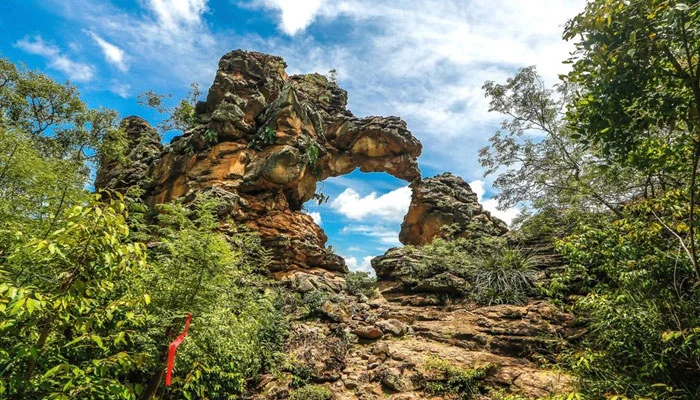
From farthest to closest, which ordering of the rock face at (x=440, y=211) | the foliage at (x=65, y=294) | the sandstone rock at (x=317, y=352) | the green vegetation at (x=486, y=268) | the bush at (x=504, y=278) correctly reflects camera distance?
the rock face at (x=440, y=211) → the green vegetation at (x=486, y=268) → the bush at (x=504, y=278) → the sandstone rock at (x=317, y=352) → the foliage at (x=65, y=294)

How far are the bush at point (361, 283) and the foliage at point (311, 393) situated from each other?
6212mm

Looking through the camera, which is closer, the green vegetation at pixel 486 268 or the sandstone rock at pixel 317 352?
the sandstone rock at pixel 317 352

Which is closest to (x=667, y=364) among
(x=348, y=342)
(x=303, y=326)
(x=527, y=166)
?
(x=348, y=342)

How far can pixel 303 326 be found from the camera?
931 centimetres

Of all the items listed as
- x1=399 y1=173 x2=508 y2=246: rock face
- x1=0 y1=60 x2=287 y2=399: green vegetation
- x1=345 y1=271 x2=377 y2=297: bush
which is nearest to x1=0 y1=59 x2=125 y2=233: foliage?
x1=0 y1=60 x2=287 y2=399: green vegetation

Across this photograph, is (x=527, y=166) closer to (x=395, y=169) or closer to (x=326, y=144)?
(x=395, y=169)

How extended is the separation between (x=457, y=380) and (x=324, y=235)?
1205 cm

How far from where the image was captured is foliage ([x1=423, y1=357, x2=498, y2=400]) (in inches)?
248

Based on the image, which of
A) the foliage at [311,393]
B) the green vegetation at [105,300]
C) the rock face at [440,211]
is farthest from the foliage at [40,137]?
the rock face at [440,211]

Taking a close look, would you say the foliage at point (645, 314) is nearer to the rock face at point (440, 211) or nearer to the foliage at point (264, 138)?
the rock face at point (440, 211)

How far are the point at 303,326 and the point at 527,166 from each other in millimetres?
10741

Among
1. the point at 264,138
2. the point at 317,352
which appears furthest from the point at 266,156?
the point at 317,352

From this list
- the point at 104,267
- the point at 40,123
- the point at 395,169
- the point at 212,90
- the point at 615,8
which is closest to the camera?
the point at 104,267

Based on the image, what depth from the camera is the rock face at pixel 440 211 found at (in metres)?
18.0
